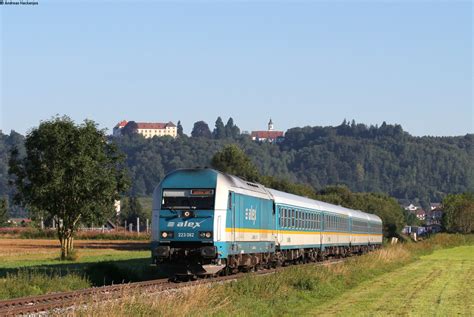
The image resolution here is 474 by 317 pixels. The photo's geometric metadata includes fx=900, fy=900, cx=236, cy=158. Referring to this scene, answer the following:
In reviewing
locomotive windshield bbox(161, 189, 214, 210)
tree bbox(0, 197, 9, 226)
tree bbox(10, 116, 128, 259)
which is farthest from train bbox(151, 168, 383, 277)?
tree bbox(0, 197, 9, 226)

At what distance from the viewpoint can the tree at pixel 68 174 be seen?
2213 inches

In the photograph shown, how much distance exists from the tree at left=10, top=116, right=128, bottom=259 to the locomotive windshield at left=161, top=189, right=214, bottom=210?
2505 centimetres

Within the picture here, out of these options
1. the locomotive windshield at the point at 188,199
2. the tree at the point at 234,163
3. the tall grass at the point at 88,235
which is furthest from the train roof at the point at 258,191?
the tall grass at the point at 88,235

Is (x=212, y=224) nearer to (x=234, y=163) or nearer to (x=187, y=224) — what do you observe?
(x=187, y=224)

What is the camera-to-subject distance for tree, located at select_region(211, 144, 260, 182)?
123m

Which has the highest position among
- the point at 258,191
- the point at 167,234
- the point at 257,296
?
the point at 258,191

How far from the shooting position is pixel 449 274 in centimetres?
4525

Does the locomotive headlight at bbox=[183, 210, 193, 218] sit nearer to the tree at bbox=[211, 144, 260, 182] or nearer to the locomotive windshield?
the locomotive windshield

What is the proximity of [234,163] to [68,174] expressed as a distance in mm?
68363

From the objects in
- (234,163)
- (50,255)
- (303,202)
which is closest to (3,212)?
(234,163)

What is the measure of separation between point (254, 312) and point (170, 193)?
9978 mm

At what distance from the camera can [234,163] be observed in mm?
124062

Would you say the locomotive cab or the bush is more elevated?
the locomotive cab

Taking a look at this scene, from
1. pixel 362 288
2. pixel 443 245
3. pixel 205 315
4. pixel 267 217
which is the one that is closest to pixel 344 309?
pixel 205 315
